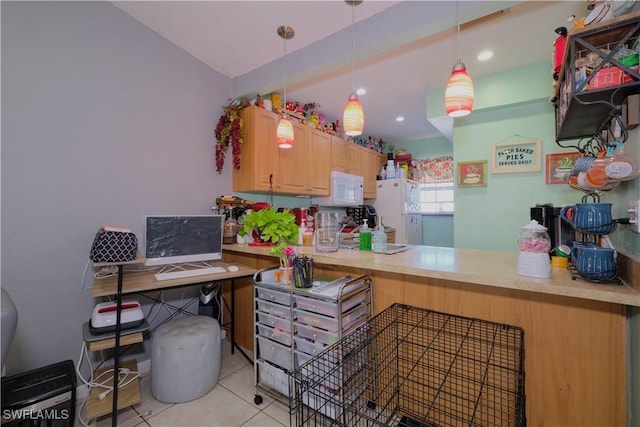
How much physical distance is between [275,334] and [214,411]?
62 centimetres

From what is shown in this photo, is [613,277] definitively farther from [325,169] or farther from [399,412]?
[325,169]

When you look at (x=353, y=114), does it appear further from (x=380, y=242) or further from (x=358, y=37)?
(x=380, y=242)

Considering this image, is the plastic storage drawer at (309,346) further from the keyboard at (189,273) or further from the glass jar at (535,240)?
the glass jar at (535,240)

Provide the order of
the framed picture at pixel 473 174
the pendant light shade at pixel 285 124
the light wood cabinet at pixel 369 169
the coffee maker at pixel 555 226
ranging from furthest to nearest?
the light wood cabinet at pixel 369 169 → the framed picture at pixel 473 174 → the pendant light shade at pixel 285 124 → the coffee maker at pixel 555 226

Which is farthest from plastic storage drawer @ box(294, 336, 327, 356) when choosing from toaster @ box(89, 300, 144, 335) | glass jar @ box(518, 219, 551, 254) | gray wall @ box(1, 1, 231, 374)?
gray wall @ box(1, 1, 231, 374)

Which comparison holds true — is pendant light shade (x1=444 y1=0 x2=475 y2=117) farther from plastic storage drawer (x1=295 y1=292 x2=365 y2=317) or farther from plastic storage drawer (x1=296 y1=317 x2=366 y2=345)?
plastic storage drawer (x1=296 y1=317 x2=366 y2=345)

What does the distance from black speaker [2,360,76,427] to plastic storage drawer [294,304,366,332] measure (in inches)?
49.8

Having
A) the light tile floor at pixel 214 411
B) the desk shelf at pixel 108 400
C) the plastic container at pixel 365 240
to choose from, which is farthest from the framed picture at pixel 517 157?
the desk shelf at pixel 108 400

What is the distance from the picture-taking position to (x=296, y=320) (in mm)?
1623

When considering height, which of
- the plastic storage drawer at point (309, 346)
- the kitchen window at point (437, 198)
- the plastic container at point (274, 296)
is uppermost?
the kitchen window at point (437, 198)

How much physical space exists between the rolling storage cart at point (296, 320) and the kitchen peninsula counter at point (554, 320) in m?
0.27

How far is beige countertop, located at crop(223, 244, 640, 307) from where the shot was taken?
971 mm

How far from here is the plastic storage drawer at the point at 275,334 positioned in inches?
65.1

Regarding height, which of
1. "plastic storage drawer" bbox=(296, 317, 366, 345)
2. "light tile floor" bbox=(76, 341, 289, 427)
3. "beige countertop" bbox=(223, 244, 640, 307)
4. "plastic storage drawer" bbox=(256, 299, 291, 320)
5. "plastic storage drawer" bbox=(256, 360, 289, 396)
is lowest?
"light tile floor" bbox=(76, 341, 289, 427)
